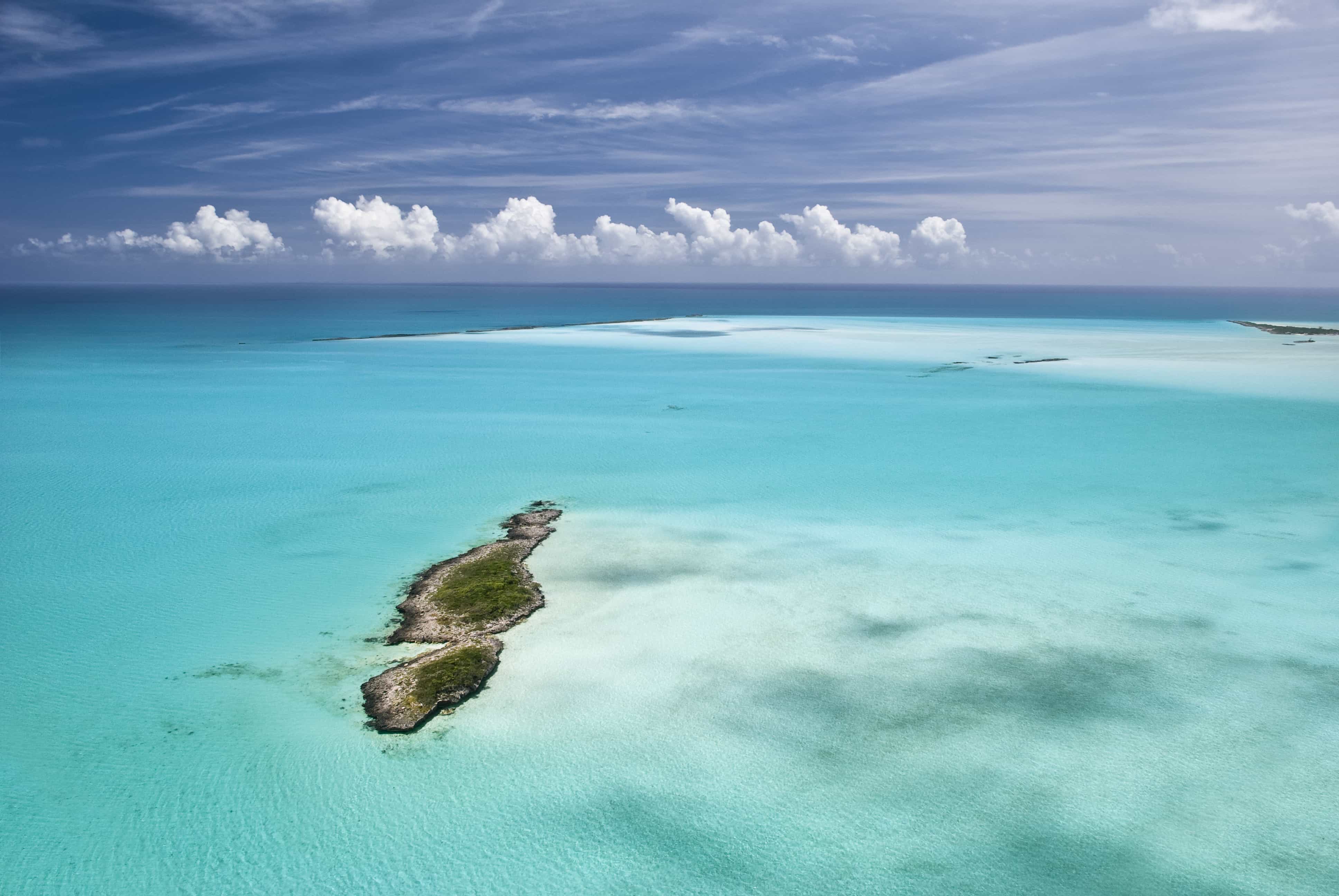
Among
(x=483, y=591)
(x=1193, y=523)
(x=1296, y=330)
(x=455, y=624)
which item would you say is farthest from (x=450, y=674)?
(x=1296, y=330)

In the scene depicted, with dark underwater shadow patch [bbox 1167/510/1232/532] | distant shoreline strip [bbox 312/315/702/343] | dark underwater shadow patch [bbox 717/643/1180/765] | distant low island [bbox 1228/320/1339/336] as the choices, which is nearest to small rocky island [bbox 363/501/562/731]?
dark underwater shadow patch [bbox 717/643/1180/765]

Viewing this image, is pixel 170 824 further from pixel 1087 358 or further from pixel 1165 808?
pixel 1087 358

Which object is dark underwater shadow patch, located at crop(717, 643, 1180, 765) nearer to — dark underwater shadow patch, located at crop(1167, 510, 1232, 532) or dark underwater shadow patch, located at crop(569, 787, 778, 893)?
dark underwater shadow patch, located at crop(569, 787, 778, 893)

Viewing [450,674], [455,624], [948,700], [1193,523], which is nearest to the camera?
[948,700]

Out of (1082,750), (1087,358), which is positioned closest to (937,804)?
(1082,750)

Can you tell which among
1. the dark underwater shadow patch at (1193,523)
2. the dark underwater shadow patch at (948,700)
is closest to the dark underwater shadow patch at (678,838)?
the dark underwater shadow patch at (948,700)

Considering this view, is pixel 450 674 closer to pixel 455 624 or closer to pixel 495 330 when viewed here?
pixel 455 624
